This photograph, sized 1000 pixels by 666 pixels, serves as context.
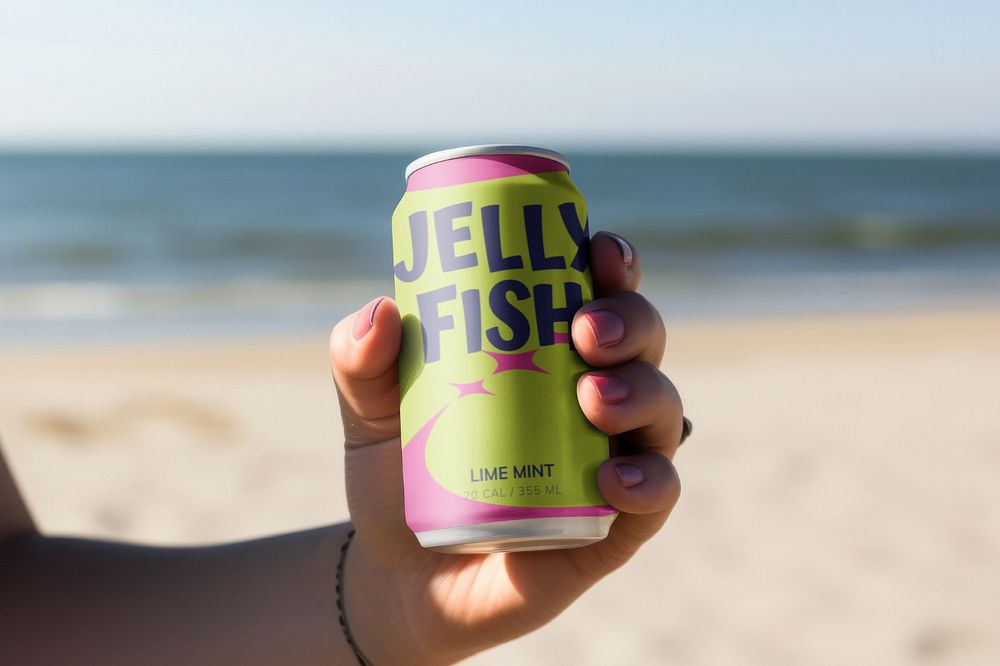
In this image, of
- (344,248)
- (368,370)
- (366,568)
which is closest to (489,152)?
(368,370)

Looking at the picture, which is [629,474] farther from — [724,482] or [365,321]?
[724,482]

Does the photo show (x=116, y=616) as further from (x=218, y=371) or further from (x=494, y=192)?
(x=218, y=371)

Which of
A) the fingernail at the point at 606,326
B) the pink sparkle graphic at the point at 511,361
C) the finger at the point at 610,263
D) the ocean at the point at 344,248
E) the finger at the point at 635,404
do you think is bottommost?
the ocean at the point at 344,248

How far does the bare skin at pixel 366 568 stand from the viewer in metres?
1.08

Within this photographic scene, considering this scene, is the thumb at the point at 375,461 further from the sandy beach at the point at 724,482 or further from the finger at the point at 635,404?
the sandy beach at the point at 724,482

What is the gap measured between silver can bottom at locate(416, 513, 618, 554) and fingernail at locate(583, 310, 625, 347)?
0.61ft

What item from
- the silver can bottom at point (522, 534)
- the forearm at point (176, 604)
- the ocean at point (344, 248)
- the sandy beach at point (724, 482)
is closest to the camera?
the silver can bottom at point (522, 534)

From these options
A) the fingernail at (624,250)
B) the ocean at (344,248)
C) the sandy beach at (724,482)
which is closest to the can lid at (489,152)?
the fingernail at (624,250)

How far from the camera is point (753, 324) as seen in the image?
6340mm

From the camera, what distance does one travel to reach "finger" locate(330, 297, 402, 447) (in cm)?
112

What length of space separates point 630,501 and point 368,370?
0.33 m

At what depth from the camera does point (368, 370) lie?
1146 millimetres

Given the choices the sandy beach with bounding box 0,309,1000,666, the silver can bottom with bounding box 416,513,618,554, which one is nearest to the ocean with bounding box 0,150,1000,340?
the sandy beach with bounding box 0,309,1000,666

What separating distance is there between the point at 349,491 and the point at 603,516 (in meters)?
0.40
